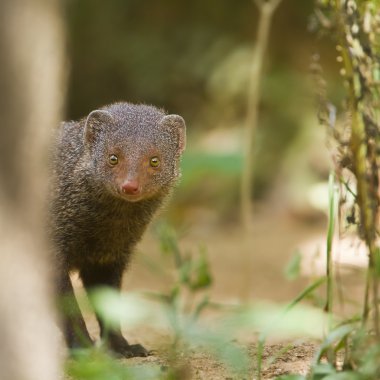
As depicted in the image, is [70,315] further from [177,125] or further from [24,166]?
[24,166]

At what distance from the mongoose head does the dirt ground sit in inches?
22.3

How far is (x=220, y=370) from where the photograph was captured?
2.98 meters

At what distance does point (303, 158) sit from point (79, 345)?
5.88 meters

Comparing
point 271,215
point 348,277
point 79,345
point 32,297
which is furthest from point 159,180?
point 271,215

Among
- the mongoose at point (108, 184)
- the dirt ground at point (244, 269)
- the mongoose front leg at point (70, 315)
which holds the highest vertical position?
the mongoose at point (108, 184)

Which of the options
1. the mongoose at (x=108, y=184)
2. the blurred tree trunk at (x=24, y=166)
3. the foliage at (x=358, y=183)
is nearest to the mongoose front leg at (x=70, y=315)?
the mongoose at (x=108, y=184)

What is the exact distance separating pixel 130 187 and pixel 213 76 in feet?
22.8

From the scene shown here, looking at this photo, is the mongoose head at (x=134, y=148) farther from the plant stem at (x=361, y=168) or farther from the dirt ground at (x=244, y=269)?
the plant stem at (x=361, y=168)

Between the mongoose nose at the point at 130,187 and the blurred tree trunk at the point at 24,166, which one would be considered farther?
the mongoose nose at the point at 130,187

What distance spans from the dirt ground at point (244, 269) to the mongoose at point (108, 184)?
11.8 inches

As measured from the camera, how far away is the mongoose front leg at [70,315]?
346cm

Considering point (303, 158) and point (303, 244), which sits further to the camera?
point (303, 158)

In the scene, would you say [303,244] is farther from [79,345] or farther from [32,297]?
[32,297]

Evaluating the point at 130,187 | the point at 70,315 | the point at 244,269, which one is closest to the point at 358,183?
the point at 130,187
